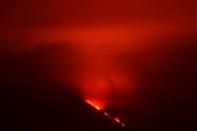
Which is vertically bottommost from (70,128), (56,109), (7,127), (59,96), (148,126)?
(7,127)

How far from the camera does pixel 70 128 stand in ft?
113

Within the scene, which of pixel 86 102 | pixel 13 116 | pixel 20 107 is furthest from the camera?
pixel 86 102

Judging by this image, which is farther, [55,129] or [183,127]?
[183,127]

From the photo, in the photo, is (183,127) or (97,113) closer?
(97,113)

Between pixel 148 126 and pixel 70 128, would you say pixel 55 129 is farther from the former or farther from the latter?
pixel 148 126

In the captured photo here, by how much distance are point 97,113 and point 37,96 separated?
672cm

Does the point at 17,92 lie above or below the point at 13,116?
above

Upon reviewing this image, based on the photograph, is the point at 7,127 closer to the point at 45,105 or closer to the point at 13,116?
the point at 13,116

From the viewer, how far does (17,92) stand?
43.3 m

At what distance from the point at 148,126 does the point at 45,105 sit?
49.3 ft

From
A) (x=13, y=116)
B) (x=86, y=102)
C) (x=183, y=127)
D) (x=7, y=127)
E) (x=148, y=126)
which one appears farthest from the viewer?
(x=183, y=127)

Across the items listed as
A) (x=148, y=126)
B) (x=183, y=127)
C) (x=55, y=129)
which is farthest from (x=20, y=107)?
(x=183, y=127)

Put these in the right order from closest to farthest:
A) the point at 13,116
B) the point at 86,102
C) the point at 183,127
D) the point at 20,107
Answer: the point at 13,116 < the point at 20,107 < the point at 86,102 < the point at 183,127

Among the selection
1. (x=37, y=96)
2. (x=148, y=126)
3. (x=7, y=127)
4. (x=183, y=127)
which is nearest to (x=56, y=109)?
(x=37, y=96)
